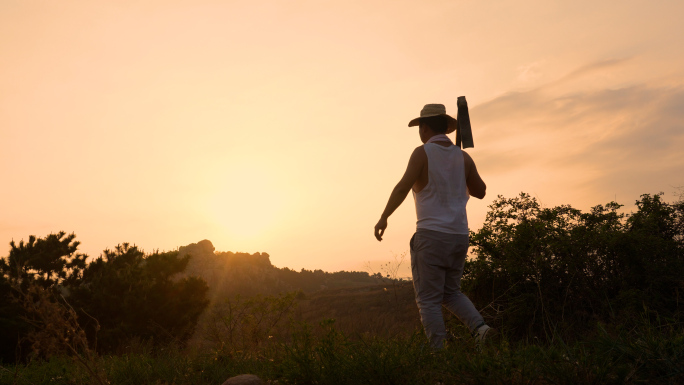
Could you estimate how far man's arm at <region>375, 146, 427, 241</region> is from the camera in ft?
13.8

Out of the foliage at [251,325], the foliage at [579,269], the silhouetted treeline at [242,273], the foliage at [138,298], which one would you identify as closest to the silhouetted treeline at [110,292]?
the foliage at [138,298]

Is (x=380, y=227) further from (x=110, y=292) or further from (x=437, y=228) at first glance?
(x=110, y=292)

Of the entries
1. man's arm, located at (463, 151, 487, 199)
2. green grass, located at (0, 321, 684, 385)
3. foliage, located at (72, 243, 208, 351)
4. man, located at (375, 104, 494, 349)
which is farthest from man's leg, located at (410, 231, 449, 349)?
foliage, located at (72, 243, 208, 351)

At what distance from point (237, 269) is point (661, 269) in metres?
43.3

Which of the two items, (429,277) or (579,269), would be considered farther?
(579,269)

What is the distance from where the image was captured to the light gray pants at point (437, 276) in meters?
4.03

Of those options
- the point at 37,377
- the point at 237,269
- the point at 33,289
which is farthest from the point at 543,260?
the point at 237,269

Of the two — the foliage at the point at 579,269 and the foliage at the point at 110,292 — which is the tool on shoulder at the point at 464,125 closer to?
the foliage at the point at 579,269

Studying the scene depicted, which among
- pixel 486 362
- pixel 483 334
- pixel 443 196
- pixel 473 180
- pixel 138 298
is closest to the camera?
pixel 486 362

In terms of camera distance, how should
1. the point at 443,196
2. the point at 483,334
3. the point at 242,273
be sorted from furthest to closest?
the point at 242,273, the point at 443,196, the point at 483,334

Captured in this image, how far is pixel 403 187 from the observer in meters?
4.22

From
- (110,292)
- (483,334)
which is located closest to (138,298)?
(110,292)

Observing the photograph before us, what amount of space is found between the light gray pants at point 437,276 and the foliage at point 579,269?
5.33 ft

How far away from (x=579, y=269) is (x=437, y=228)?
9.85ft
